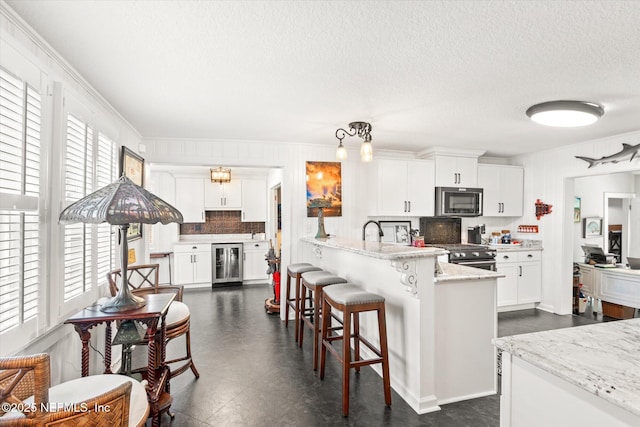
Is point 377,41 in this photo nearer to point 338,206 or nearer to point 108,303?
point 108,303

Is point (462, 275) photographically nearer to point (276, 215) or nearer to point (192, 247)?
point (276, 215)

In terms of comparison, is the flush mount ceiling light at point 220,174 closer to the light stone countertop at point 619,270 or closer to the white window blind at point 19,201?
the white window blind at point 19,201

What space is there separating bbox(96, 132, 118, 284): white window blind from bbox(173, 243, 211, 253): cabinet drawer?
134 inches

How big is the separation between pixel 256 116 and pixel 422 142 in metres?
2.32

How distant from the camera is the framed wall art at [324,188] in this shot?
14.1 feet

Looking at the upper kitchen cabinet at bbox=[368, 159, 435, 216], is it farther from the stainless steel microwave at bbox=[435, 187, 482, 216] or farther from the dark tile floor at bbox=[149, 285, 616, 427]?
the dark tile floor at bbox=[149, 285, 616, 427]

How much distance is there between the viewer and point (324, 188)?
14.3 ft

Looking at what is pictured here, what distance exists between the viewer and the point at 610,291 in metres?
4.49

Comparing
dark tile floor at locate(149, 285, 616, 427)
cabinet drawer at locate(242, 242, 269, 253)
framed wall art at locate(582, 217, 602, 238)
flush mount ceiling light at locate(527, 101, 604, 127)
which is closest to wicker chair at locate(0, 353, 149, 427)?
dark tile floor at locate(149, 285, 616, 427)

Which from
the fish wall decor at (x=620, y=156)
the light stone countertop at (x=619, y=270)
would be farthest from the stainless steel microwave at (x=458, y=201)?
the light stone countertop at (x=619, y=270)

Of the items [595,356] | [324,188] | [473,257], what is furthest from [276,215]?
[595,356]

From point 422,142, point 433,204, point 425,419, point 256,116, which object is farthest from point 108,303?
point 433,204

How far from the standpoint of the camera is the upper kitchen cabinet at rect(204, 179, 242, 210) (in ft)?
21.8

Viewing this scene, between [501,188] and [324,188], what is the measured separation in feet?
9.72
